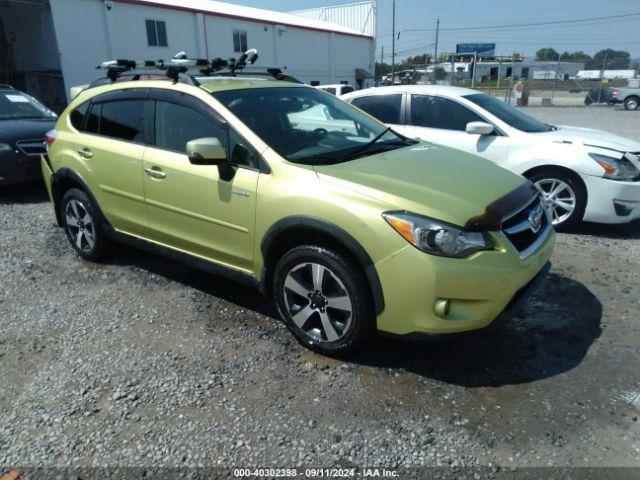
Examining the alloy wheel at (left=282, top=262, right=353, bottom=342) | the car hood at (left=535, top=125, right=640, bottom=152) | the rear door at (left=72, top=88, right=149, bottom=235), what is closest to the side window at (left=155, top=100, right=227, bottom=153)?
the rear door at (left=72, top=88, right=149, bottom=235)

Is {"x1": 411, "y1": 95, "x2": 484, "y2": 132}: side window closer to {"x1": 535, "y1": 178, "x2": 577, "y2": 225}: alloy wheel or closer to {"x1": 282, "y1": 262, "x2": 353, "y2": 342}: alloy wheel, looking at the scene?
{"x1": 535, "y1": 178, "x2": 577, "y2": 225}: alloy wheel

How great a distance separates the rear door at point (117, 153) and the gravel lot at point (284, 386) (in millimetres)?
693

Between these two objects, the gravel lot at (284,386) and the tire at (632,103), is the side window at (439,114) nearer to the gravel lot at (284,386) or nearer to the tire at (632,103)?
the gravel lot at (284,386)

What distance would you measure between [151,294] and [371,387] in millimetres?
2181

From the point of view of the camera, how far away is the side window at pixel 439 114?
6.00 meters

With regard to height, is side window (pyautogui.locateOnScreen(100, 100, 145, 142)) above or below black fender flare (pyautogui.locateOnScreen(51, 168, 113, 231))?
above

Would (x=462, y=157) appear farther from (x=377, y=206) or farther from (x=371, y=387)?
(x=371, y=387)

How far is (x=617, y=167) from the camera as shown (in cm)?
510

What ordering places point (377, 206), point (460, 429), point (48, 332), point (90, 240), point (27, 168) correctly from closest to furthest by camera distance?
point (460, 429) → point (377, 206) → point (48, 332) → point (90, 240) → point (27, 168)

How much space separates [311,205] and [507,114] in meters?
4.15

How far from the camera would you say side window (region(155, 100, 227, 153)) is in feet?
11.4

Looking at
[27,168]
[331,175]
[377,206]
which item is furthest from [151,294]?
[27,168]

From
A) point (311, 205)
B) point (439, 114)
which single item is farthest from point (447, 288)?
point (439, 114)

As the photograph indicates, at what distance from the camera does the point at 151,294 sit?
4121mm
